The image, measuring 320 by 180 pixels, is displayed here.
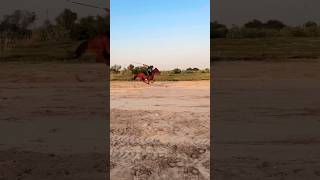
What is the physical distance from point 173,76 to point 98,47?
16.4 meters

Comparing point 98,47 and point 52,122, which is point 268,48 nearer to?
point 52,122

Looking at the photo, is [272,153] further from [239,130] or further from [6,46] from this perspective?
[6,46]

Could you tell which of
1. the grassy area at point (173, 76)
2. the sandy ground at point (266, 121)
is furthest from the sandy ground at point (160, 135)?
the grassy area at point (173, 76)

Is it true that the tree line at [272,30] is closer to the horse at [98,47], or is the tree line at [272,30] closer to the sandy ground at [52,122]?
the sandy ground at [52,122]

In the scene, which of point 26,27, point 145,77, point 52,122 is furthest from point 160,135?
point 145,77

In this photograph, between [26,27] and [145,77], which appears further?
[145,77]

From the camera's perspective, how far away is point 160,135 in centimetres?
1012

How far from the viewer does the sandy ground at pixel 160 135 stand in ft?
25.2

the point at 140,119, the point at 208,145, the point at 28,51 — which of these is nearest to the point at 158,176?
the point at 208,145

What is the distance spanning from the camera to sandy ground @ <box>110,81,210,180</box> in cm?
768

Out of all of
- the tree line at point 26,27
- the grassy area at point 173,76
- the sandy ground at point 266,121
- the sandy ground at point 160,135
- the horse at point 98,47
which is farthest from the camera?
the grassy area at point 173,76

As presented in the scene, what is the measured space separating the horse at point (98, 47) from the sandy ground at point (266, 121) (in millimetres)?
3045

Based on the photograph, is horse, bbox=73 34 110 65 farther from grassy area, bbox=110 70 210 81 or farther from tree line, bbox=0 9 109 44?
grassy area, bbox=110 70 210 81

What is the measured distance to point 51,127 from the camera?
1129cm
